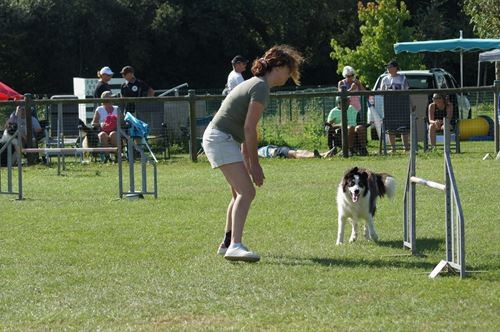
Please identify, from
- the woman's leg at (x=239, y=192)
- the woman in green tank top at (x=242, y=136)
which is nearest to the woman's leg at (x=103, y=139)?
the woman in green tank top at (x=242, y=136)

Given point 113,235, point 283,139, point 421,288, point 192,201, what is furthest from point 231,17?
point 421,288

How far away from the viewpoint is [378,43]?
1594 inches

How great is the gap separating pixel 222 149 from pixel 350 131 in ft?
41.4

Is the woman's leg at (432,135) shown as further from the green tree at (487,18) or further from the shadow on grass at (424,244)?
the green tree at (487,18)

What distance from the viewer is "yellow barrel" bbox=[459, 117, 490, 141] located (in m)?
24.2

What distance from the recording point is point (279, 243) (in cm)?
991

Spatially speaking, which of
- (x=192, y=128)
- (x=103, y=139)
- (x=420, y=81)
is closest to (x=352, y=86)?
(x=192, y=128)

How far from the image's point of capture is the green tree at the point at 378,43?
40312 millimetres

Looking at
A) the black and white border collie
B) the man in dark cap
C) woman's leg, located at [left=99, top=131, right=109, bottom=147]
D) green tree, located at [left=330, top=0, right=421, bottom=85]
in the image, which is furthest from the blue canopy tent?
the black and white border collie

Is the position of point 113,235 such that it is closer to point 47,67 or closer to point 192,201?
point 192,201

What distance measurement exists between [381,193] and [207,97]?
1109 cm

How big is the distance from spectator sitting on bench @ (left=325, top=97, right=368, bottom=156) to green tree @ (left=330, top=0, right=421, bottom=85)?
19.0m

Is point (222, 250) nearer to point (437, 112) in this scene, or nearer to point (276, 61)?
point (276, 61)

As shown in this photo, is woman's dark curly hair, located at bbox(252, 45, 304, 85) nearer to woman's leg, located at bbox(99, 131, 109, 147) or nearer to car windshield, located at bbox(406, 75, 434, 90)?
woman's leg, located at bbox(99, 131, 109, 147)
